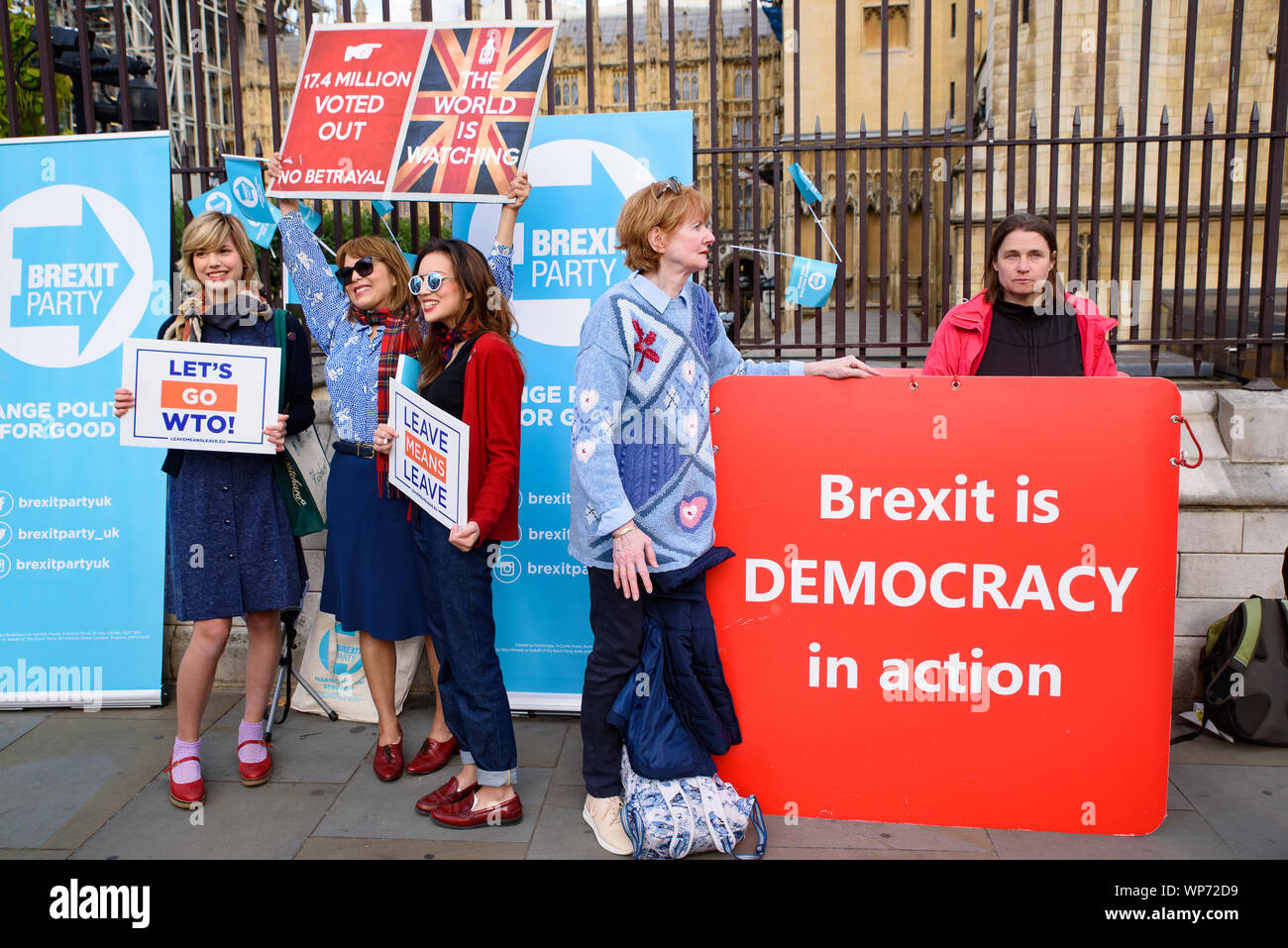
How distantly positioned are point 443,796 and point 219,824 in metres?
0.73

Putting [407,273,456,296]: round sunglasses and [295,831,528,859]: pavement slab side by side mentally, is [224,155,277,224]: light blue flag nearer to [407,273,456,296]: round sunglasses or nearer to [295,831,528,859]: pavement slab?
[407,273,456,296]: round sunglasses

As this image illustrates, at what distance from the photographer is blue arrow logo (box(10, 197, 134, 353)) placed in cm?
437

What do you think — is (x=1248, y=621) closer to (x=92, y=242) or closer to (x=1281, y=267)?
(x=92, y=242)

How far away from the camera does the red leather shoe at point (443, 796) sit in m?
3.38

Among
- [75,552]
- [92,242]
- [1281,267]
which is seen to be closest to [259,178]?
[92,242]

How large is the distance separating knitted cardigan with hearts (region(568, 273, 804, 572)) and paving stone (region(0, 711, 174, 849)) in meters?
1.90

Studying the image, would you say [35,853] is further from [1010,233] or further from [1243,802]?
[1243,802]

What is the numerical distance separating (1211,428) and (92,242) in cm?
487

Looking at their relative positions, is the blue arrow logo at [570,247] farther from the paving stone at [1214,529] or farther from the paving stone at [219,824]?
the paving stone at [1214,529]

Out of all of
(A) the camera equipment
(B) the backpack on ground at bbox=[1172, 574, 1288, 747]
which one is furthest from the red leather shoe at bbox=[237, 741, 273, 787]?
(A) the camera equipment

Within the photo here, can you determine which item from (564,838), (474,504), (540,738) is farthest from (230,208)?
(564,838)

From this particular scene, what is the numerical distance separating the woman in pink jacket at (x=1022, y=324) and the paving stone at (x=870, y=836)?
148 cm

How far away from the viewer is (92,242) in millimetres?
4383

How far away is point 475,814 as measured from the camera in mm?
3293
